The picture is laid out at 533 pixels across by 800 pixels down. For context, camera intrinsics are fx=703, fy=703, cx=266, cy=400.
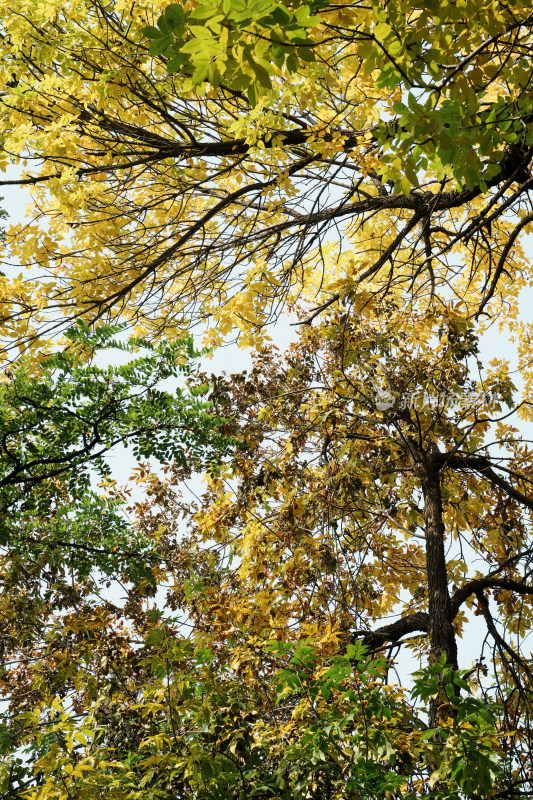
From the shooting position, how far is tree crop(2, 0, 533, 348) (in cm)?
251

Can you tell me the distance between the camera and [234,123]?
3.27m

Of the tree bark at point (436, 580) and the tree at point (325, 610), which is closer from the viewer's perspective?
the tree at point (325, 610)

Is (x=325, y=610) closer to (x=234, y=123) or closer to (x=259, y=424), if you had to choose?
(x=259, y=424)

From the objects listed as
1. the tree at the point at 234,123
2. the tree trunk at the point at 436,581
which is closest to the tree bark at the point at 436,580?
the tree trunk at the point at 436,581

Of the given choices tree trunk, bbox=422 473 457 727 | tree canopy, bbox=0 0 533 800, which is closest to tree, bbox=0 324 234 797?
tree canopy, bbox=0 0 533 800

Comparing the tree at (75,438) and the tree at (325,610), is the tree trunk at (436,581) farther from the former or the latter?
the tree at (75,438)

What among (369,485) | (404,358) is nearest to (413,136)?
(404,358)

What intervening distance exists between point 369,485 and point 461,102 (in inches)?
135

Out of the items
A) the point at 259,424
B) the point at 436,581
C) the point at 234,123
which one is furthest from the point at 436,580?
the point at 234,123

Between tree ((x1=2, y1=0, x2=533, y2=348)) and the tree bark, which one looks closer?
tree ((x1=2, y1=0, x2=533, y2=348))

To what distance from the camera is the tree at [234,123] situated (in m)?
2.51

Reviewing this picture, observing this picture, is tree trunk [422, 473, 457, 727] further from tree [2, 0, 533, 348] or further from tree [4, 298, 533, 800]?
tree [2, 0, 533, 348]

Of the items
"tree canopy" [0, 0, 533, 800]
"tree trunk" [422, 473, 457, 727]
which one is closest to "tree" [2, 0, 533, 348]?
"tree canopy" [0, 0, 533, 800]

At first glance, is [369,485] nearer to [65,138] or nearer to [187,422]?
[187,422]
